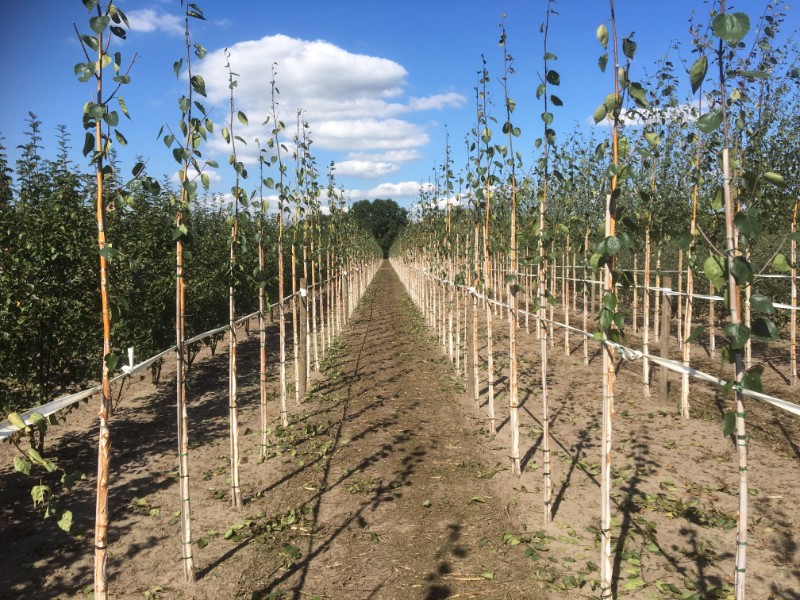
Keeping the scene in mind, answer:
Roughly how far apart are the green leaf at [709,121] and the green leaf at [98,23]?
302 centimetres

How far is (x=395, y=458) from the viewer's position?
682 centimetres

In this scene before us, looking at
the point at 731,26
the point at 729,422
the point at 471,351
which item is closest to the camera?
the point at 731,26

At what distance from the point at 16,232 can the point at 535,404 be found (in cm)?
745

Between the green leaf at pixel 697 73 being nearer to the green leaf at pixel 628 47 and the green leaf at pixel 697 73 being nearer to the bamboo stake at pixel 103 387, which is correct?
the green leaf at pixel 628 47

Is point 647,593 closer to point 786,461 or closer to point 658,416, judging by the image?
point 786,461

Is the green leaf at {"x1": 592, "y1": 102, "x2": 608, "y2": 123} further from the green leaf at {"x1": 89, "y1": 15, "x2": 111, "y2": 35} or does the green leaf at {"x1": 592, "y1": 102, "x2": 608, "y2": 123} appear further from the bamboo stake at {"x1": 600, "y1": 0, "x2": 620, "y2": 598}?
the green leaf at {"x1": 89, "y1": 15, "x2": 111, "y2": 35}

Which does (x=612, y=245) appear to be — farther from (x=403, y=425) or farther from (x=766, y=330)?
(x=403, y=425)

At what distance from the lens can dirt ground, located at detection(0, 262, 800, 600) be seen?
13.9 ft

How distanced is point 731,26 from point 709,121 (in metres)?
0.38

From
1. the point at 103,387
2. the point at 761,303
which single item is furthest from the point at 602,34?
the point at 103,387

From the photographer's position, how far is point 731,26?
7.56 ft

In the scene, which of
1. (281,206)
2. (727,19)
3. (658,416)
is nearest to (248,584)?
(727,19)

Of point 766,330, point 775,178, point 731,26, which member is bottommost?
point 766,330

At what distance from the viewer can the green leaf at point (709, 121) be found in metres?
2.45
